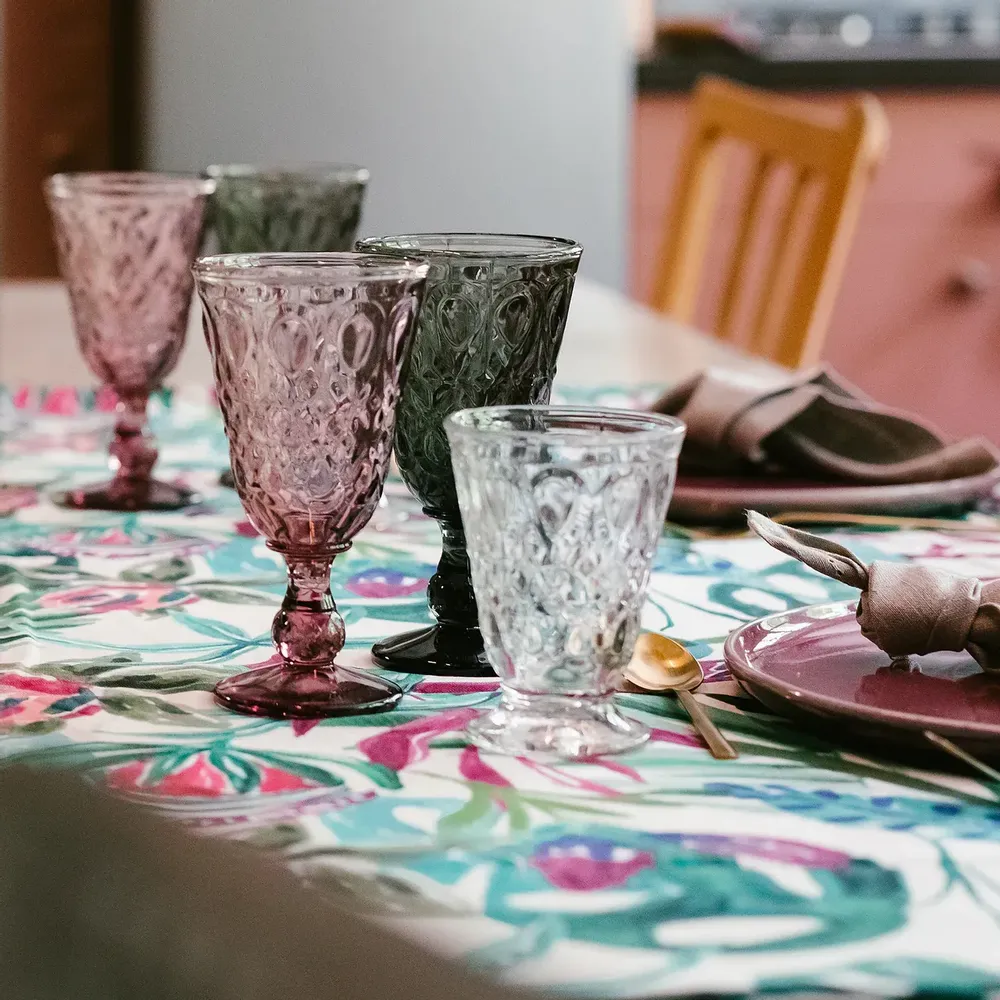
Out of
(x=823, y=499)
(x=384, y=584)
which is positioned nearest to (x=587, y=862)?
(x=384, y=584)

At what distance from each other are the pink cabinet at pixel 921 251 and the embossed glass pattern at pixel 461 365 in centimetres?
314

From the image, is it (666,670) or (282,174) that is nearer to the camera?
(666,670)

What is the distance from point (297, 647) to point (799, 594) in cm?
29

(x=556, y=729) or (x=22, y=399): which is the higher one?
(x=556, y=729)

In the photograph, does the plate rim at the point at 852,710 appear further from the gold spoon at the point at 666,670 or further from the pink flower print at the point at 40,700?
the pink flower print at the point at 40,700

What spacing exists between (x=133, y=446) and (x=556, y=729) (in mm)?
535

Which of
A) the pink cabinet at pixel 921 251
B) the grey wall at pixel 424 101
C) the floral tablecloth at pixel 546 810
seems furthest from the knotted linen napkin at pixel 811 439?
the pink cabinet at pixel 921 251

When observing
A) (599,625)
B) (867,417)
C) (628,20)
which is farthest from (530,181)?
(599,625)

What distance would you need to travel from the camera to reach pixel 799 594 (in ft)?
2.65

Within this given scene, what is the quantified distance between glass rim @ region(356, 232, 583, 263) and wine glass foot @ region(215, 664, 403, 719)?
0.17 metres

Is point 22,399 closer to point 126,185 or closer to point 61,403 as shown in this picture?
point 61,403

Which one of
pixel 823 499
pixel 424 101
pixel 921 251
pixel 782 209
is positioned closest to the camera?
pixel 823 499

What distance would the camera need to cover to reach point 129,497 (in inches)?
39.3

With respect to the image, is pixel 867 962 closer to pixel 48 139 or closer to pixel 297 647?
pixel 297 647
